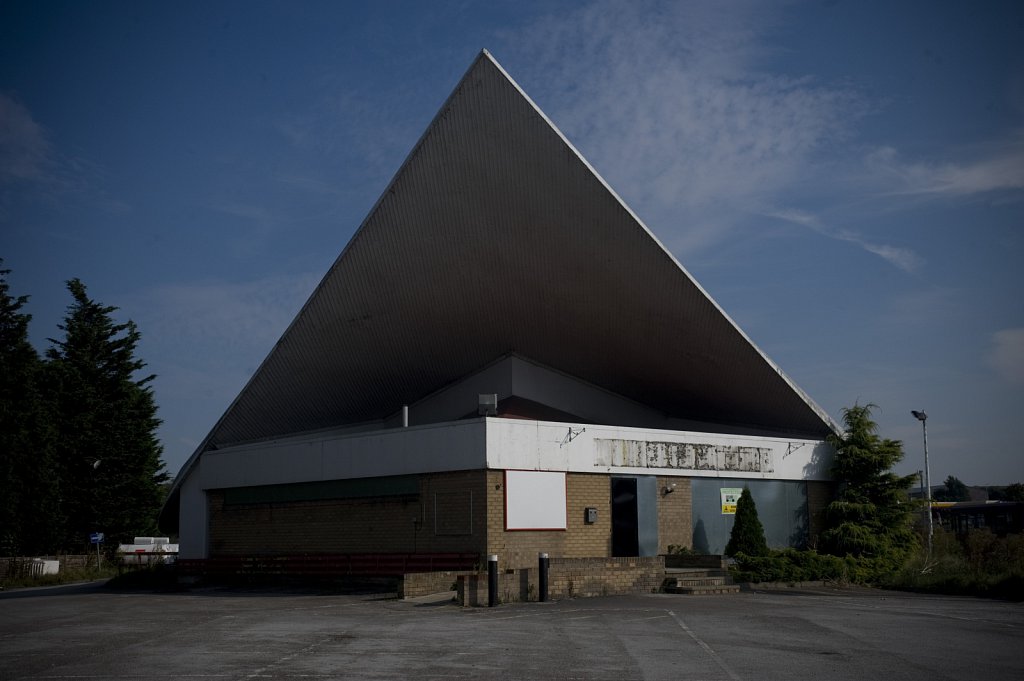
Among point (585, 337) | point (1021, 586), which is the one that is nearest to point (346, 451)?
point (585, 337)

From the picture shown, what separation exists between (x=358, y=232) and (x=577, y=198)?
5970mm

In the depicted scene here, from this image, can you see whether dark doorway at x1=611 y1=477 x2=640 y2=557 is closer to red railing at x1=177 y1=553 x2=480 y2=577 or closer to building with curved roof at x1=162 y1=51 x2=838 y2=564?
building with curved roof at x1=162 y1=51 x2=838 y2=564

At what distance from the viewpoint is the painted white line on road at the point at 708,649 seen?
10.5m

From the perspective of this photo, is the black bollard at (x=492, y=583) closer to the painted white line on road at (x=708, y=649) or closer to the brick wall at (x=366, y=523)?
the painted white line on road at (x=708, y=649)

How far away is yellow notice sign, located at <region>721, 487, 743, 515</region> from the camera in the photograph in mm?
29031

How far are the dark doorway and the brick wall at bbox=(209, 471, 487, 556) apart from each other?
4.11 metres

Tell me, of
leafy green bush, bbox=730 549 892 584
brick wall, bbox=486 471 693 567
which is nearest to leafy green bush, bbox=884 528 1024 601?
leafy green bush, bbox=730 549 892 584

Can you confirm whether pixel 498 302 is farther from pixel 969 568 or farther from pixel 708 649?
pixel 708 649

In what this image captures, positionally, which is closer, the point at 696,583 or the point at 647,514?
the point at 696,583

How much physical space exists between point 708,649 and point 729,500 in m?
17.1

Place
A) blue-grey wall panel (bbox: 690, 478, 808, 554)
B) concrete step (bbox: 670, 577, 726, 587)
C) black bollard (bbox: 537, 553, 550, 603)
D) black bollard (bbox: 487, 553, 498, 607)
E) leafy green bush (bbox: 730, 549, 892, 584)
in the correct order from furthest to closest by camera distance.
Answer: blue-grey wall panel (bbox: 690, 478, 808, 554) → leafy green bush (bbox: 730, 549, 892, 584) → concrete step (bbox: 670, 577, 726, 587) → black bollard (bbox: 537, 553, 550, 603) → black bollard (bbox: 487, 553, 498, 607)

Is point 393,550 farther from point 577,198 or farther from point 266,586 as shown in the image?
point 577,198

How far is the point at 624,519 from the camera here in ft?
87.2

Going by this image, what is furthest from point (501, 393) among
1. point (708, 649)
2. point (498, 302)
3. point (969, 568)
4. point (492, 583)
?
point (708, 649)
